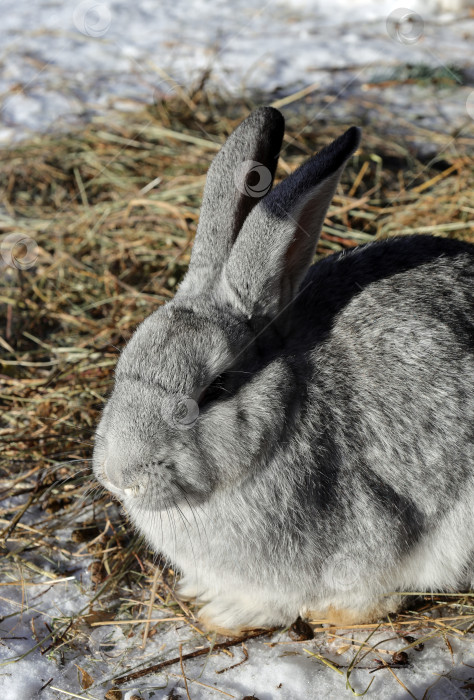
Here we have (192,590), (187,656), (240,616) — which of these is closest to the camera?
(187,656)

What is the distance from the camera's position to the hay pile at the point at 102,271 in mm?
3191

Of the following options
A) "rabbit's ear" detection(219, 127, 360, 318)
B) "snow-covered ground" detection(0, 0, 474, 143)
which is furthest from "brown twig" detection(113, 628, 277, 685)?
"snow-covered ground" detection(0, 0, 474, 143)

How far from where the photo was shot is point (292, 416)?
2719 mm

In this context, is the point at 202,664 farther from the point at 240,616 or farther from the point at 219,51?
the point at 219,51

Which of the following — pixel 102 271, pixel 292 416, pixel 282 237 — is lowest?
pixel 102 271

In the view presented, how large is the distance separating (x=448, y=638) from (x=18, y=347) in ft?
8.87

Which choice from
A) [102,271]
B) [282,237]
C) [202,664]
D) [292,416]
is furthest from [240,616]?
[102,271]

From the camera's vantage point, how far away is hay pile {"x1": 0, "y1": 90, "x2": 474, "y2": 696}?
3.19 m

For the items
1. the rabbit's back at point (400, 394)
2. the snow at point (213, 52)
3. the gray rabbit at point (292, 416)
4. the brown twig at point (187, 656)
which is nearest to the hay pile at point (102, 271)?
the brown twig at point (187, 656)

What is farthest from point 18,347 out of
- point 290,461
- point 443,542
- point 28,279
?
point 443,542

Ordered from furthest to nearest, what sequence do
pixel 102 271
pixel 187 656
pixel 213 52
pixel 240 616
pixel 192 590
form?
pixel 213 52 → pixel 102 271 → pixel 192 590 → pixel 240 616 → pixel 187 656

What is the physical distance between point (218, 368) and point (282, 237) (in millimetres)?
498

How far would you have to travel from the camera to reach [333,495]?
9.06ft

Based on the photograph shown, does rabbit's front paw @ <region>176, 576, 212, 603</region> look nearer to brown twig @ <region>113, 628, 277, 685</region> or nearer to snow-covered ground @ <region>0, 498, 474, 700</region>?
snow-covered ground @ <region>0, 498, 474, 700</region>
